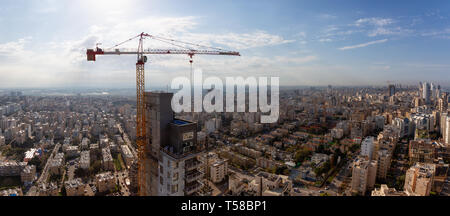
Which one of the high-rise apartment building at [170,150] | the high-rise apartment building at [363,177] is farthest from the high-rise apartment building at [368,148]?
the high-rise apartment building at [170,150]

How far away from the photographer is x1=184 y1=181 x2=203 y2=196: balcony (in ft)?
7.71

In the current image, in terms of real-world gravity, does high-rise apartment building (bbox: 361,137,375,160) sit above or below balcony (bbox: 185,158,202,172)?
below

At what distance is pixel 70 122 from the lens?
13695mm

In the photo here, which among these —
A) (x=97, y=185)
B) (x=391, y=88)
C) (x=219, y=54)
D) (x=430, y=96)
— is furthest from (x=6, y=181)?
(x=391, y=88)

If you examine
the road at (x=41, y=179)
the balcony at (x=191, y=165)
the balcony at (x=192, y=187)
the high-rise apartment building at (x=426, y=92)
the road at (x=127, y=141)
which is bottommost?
the road at (x=41, y=179)

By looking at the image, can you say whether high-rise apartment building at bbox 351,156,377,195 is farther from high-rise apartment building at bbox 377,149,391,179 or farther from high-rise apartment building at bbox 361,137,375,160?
high-rise apartment building at bbox 361,137,375,160

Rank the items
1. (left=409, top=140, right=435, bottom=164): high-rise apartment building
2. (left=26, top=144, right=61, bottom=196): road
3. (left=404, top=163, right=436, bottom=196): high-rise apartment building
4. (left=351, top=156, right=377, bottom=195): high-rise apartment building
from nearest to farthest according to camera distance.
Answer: (left=404, top=163, right=436, bottom=196): high-rise apartment building
(left=351, top=156, right=377, bottom=195): high-rise apartment building
(left=26, top=144, right=61, bottom=196): road
(left=409, top=140, right=435, bottom=164): high-rise apartment building

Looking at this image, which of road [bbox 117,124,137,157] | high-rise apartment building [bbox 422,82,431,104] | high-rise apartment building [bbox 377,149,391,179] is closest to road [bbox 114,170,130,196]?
road [bbox 117,124,137,157]

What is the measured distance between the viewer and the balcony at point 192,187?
2350 millimetres

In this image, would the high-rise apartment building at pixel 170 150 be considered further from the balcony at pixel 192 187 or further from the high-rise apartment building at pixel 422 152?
the high-rise apartment building at pixel 422 152

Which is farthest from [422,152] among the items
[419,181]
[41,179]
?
[41,179]

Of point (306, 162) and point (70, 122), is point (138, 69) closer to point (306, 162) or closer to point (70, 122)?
point (306, 162)

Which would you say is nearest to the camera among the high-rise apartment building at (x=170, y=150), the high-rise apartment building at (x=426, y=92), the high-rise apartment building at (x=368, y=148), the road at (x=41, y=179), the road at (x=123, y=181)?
the high-rise apartment building at (x=170, y=150)
